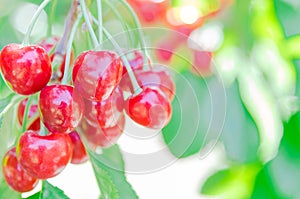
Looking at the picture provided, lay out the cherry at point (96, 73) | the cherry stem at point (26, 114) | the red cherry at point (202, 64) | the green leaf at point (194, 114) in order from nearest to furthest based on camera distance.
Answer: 1. the cherry at point (96, 73)
2. the cherry stem at point (26, 114)
3. the green leaf at point (194, 114)
4. the red cherry at point (202, 64)

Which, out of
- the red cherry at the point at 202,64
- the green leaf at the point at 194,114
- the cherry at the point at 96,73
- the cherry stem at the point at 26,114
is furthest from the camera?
the red cherry at the point at 202,64

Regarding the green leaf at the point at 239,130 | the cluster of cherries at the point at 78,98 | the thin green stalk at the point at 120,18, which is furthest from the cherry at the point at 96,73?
the green leaf at the point at 239,130

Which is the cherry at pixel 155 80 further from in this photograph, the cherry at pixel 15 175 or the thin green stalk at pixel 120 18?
the cherry at pixel 15 175

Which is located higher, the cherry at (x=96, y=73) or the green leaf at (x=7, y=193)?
the cherry at (x=96, y=73)

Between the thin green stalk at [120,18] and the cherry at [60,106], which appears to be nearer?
the cherry at [60,106]

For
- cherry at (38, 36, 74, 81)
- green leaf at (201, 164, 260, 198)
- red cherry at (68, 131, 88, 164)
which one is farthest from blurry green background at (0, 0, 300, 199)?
red cherry at (68, 131, 88, 164)

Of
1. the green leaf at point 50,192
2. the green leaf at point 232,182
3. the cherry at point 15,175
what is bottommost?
the green leaf at point 232,182
